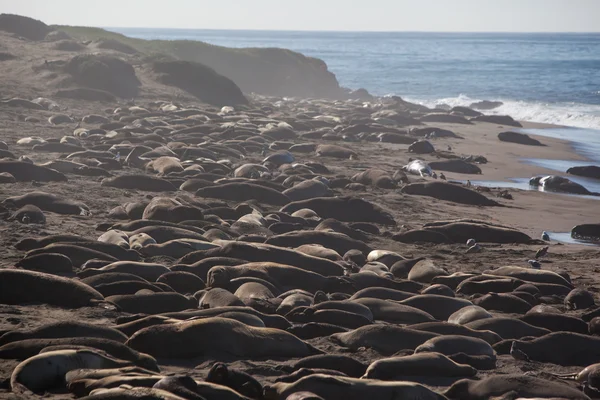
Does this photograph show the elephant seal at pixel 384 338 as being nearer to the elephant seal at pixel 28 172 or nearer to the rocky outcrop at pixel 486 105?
the elephant seal at pixel 28 172

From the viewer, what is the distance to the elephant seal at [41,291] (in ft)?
23.6

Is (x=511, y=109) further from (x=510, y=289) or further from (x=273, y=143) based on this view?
(x=510, y=289)

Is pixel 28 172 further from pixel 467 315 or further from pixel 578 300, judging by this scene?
pixel 578 300

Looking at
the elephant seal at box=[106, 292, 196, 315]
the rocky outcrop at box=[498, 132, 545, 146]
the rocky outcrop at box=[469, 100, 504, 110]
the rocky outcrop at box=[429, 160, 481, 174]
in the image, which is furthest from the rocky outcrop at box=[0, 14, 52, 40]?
the elephant seal at box=[106, 292, 196, 315]

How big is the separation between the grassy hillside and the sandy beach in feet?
60.6

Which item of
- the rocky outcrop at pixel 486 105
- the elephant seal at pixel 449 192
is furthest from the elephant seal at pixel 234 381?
the rocky outcrop at pixel 486 105

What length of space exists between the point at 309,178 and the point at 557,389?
34.0 ft

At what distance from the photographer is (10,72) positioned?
3130 cm

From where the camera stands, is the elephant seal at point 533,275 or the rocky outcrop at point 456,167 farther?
the rocky outcrop at point 456,167

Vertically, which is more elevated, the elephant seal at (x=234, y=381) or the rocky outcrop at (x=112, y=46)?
the elephant seal at (x=234, y=381)

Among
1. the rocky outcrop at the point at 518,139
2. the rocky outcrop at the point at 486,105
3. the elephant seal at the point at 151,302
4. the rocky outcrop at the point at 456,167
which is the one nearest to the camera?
the elephant seal at the point at 151,302

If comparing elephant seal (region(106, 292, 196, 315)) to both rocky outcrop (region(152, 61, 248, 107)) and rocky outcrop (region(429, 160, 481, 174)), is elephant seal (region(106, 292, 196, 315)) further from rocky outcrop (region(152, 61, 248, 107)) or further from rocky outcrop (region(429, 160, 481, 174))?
rocky outcrop (region(152, 61, 248, 107))

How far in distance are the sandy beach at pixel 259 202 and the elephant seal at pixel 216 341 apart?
25 millimetres

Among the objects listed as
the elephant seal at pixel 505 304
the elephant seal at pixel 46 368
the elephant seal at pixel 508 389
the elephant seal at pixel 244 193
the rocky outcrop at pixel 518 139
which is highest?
the elephant seal at pixel 46 368
